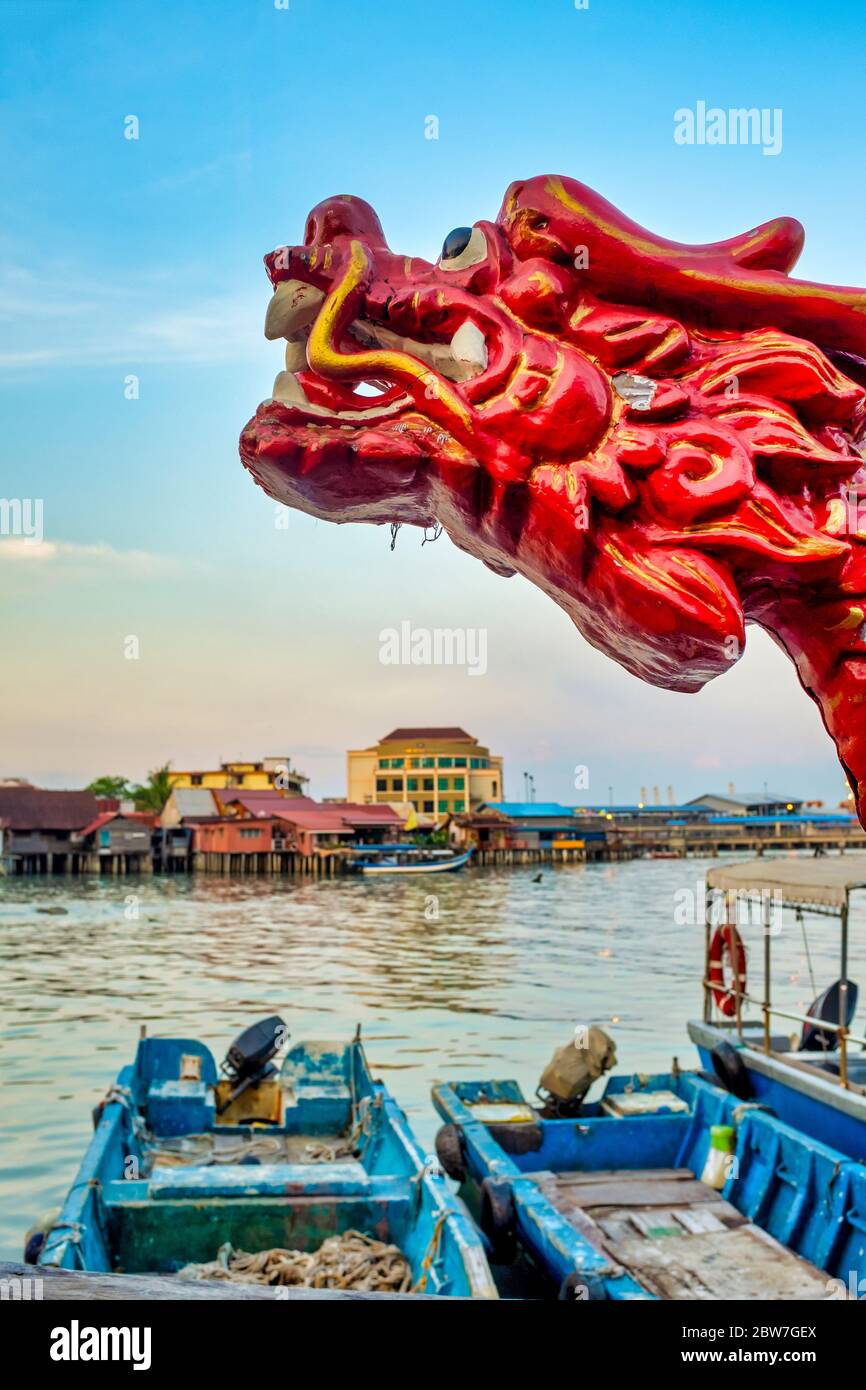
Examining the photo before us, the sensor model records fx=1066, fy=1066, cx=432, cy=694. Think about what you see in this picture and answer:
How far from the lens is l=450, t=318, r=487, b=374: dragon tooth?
1337 millimetres

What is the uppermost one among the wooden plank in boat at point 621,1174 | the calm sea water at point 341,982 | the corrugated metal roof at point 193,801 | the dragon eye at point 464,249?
the dragon eye at point 464,249

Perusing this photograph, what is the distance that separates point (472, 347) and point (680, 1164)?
8.77m

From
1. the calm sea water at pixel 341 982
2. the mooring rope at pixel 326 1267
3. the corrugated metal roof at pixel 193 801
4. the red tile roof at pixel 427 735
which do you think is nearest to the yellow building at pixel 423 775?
the red tile roof at pixel 427 735

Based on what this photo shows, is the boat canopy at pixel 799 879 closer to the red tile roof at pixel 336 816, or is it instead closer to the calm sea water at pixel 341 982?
the calm sea water at pixel 341 982

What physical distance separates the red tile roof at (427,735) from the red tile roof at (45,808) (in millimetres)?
19789

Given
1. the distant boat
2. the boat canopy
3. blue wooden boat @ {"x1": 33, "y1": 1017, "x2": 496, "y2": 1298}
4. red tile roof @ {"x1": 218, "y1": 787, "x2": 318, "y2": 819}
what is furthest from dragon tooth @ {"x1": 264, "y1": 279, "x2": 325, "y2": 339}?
the distant boat

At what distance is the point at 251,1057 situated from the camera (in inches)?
400

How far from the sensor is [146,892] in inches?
1938

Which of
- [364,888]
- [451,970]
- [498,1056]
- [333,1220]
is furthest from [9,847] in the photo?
[333,1220]

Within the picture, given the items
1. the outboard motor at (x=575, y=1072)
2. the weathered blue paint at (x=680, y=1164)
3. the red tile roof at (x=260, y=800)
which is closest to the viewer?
the weathered blue paint at (x=680, y=1164)

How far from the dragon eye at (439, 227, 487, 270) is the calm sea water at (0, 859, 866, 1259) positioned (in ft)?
32.5

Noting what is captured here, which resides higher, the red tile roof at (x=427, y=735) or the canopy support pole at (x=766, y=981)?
the red tile roof at (x=427, y=735)

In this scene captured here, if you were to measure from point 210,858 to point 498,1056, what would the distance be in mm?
42148

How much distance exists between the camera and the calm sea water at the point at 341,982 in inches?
618
